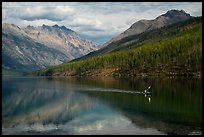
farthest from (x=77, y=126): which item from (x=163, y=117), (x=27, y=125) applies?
(x=163, y=117)

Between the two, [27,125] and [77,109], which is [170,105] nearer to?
[77,109]

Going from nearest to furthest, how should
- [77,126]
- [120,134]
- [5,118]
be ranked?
[120,134], [77,126], [5,118]

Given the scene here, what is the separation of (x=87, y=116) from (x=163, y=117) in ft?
58.0

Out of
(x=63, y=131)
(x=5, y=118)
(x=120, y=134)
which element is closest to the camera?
(x=120, y=134)

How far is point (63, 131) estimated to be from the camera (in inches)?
2146

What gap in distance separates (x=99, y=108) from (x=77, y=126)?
24.8 metres

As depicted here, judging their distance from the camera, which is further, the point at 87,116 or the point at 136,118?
the point at 87,116

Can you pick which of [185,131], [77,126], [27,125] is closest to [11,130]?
[27,125]

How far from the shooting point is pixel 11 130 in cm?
5622

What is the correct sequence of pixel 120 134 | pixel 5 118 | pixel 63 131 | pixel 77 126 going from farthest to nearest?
pixel 5 118 → pixel 77 126 → pixel 63 131 → pixel 120 134

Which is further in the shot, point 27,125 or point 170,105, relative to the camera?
point 170,105

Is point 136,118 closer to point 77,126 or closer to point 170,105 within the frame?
point 77,126

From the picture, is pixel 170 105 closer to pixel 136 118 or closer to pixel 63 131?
pixel 136 118

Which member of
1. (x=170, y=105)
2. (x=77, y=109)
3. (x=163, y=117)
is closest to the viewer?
(x=163, y=117)
